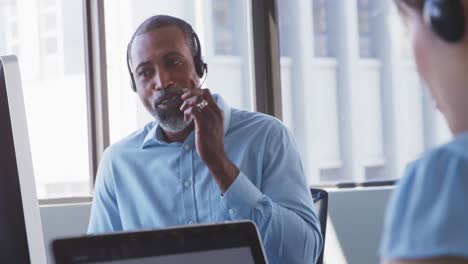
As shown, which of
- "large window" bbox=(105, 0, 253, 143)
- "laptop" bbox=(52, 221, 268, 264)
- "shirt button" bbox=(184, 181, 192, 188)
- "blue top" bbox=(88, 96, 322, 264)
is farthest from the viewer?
"large window" bbox=(105, 0, 253, 143)

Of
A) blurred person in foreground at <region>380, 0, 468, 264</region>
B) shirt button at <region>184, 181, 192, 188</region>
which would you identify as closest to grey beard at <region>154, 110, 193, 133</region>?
shirt button at <region>184, 181, 192, 188</region>

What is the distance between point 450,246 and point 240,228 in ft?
1.41

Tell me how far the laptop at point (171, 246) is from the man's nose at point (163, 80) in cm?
98

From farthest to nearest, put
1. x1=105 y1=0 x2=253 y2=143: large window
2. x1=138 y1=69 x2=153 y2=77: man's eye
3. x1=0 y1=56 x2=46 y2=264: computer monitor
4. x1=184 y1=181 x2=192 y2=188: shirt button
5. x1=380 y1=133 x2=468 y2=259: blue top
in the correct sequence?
1. x1=105 y1=0 x2=253 y2=143: large window
2. x1=138 y1=69 x2=153 y2=77: man's eye
3. x1=184 y1=181 x2=192 y2=188: shirt button
4. x1=0 y1=56 x2=46 y2=264: computer monitor
5. x1=380 y1=133 x2=468 y2=259: blue top

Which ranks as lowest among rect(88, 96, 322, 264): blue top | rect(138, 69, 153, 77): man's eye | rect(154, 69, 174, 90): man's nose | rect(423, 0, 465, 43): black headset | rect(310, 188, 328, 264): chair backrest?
rect(310, 188, 328, 264): chair backrest

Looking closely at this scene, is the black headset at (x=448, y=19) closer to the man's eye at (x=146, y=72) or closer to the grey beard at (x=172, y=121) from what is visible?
the grey beard at (x=172, y=121)

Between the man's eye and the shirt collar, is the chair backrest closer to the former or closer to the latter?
the shirt collar

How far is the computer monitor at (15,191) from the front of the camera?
43.8 inches

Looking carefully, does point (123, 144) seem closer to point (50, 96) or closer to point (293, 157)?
point (293, 157)

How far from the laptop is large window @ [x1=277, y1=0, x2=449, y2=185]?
296cm

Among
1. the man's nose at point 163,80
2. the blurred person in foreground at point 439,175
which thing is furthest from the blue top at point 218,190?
the blurred person in foreground at point 439,175

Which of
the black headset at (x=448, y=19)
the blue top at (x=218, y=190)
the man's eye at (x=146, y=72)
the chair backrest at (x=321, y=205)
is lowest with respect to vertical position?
the chair backrest at (x=321, y=205)

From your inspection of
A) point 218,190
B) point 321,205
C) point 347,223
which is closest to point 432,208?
point 218,190

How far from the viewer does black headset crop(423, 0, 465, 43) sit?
530mm
